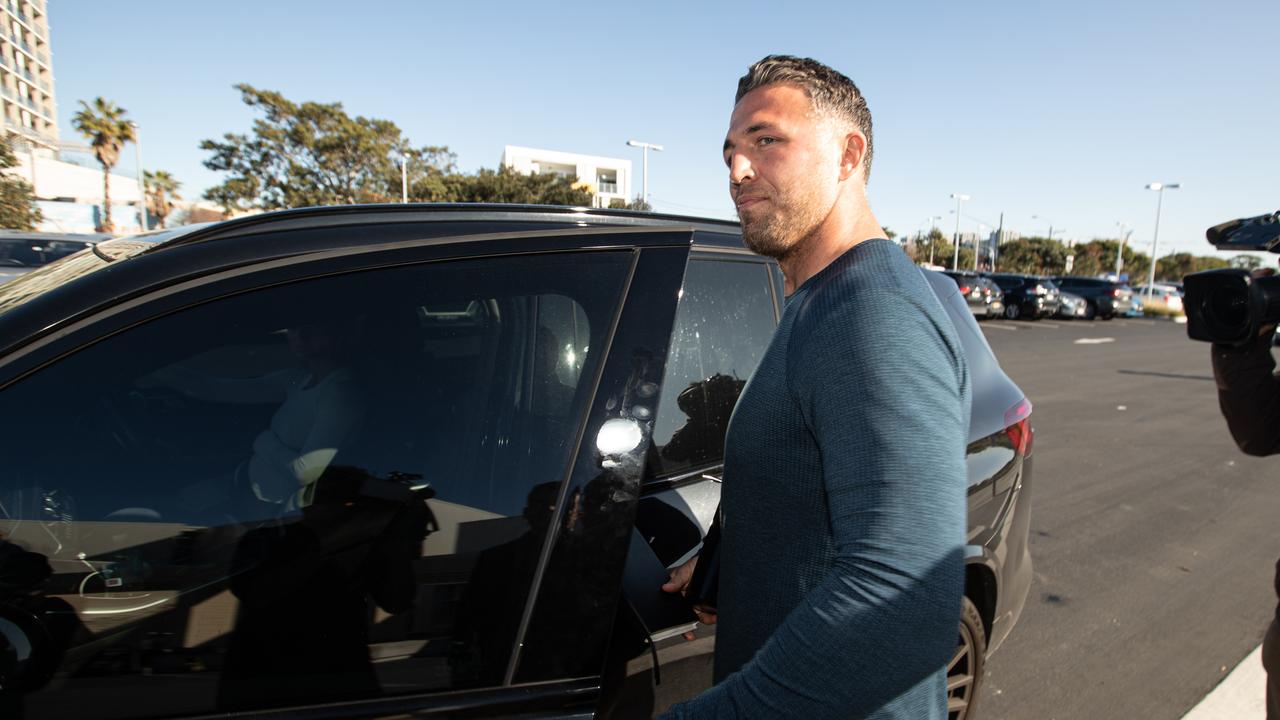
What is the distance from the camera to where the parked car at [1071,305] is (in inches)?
1064

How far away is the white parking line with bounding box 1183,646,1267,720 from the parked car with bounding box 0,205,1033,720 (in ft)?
8.36

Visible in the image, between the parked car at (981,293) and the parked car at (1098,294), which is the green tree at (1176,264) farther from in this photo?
the parked car at (981,293)

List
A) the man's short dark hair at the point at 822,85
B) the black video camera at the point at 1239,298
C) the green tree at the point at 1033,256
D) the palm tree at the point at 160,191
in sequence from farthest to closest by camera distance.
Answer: the green tree at the point at 1033,256 → the palm tree at the point at 160,191 → the black video camera at the point at 1239,298 → the man's short dark hair at the point at 822,85

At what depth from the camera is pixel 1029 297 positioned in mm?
25938

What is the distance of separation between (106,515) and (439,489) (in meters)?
0.53

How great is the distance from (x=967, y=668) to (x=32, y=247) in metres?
12.3

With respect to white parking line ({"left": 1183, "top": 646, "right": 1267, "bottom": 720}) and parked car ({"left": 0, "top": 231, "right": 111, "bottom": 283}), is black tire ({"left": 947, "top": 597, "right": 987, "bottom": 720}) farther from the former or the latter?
parked car ({"left": 0, "top": 231, "right": 111, "bottom": 283})

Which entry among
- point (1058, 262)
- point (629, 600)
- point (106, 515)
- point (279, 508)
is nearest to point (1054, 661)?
point (629, 600)

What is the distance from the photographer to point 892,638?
2.85ft

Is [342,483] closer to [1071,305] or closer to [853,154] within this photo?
[853,154]

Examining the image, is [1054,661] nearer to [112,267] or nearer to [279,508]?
[279,508]

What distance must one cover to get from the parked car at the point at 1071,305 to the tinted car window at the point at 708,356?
1166 inches

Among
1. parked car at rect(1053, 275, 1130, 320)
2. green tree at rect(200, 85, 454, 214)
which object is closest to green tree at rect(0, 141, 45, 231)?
green tree at rect(200, 85, 454, 214)

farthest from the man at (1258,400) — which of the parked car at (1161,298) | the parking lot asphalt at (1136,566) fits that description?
the parked car at (1161,298)
